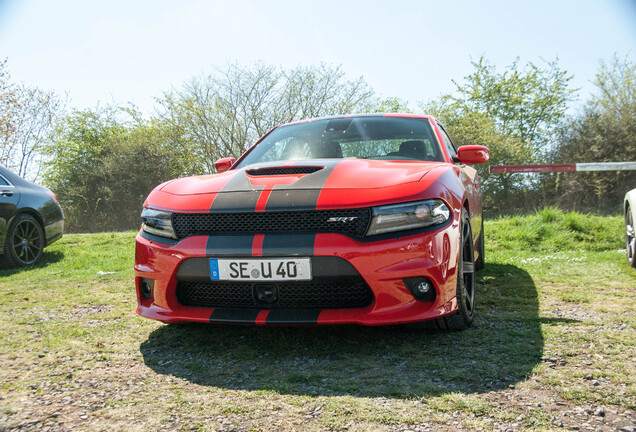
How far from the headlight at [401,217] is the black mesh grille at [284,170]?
1.98 ft

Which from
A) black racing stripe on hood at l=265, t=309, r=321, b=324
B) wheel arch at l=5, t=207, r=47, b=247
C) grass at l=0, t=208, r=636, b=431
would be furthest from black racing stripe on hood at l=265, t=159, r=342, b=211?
wheel arch at l=5, t=207, r=47, b=247

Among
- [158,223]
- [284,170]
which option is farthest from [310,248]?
[158,223]

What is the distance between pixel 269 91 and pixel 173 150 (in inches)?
190

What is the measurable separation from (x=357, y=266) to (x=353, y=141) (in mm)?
1612

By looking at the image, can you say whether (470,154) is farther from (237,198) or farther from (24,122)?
(24,122)

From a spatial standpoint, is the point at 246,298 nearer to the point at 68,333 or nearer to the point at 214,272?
the point at 214,272

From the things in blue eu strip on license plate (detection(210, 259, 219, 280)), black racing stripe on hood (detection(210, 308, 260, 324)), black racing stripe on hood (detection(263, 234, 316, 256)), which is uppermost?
black racing stripe on hood (detection(263, 234, 316, 256))

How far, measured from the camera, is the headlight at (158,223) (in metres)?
2.97

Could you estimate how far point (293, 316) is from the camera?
270 cm

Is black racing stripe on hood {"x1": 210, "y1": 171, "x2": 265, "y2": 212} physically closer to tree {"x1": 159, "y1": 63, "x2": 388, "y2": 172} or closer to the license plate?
the license plate

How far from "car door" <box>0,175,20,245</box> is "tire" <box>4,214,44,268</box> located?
85 mm

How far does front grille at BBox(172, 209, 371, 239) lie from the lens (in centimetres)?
267

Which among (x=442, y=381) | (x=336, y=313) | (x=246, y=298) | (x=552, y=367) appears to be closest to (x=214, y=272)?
(x=246, y=298)

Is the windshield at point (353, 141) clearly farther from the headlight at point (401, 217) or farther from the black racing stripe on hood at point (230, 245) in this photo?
the black racing stripe on hood at point (230, 245)
